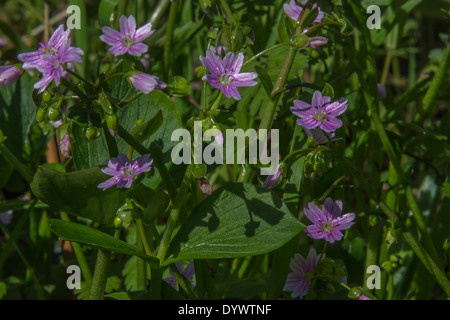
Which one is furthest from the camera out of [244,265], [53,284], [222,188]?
[53,284]

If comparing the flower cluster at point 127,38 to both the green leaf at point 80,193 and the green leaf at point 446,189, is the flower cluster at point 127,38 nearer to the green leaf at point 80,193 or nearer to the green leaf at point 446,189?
the green leaf at point 80,193

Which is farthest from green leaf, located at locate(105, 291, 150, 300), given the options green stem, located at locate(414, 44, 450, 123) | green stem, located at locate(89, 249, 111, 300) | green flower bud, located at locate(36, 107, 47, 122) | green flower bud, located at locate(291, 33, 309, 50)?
green stem, located at locate(414, 44, 450, 123)

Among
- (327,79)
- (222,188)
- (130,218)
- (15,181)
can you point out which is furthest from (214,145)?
(15,181)

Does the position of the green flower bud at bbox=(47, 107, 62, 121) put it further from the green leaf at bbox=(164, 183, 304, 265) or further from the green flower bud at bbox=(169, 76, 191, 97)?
the green leaf at bbox=(164, 183, 304, 265)

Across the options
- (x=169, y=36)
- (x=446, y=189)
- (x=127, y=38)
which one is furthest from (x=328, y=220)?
(x=169, y=36)

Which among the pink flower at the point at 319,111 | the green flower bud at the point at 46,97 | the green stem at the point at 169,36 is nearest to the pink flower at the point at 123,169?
the green flower bud at the point at 46,97
